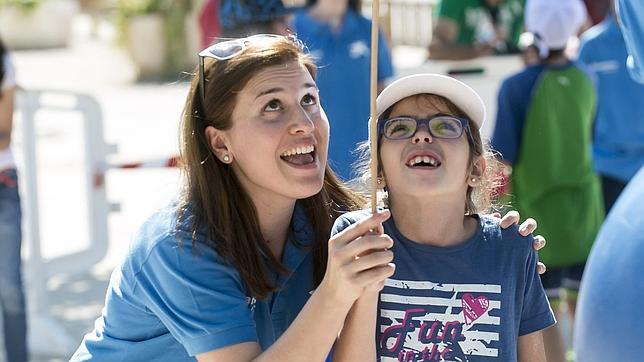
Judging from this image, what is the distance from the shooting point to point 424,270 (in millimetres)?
2453

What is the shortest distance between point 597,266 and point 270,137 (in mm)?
807

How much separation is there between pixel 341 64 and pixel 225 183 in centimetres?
305

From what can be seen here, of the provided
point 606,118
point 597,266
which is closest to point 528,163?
point 606,118

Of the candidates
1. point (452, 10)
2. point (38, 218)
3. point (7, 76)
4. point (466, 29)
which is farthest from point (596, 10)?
point (7, 76)

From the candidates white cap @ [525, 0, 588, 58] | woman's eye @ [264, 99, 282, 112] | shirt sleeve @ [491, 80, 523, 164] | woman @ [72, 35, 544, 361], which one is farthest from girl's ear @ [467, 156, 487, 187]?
white cap @ [525, 0, 588, 58]

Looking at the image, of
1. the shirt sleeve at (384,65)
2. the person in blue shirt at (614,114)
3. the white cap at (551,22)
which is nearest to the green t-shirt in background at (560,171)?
the white cap at (551,22)

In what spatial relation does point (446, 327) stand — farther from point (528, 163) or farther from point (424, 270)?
point (528, 163)

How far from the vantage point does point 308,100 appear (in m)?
2.65

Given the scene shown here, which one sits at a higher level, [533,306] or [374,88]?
[374,88]

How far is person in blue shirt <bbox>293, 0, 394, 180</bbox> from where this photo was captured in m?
5.53

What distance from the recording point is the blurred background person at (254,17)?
536cm

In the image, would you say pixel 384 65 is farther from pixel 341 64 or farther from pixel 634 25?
pixel 634 25

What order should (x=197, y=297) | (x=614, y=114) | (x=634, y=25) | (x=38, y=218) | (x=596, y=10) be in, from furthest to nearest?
1. (x=596, y=10)
2. (x=38, y=218)
3. (x=614, y=114)
4. (x=634, y=25)
5. (x=197, y=297)

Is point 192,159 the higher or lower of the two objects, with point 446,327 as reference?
higher
